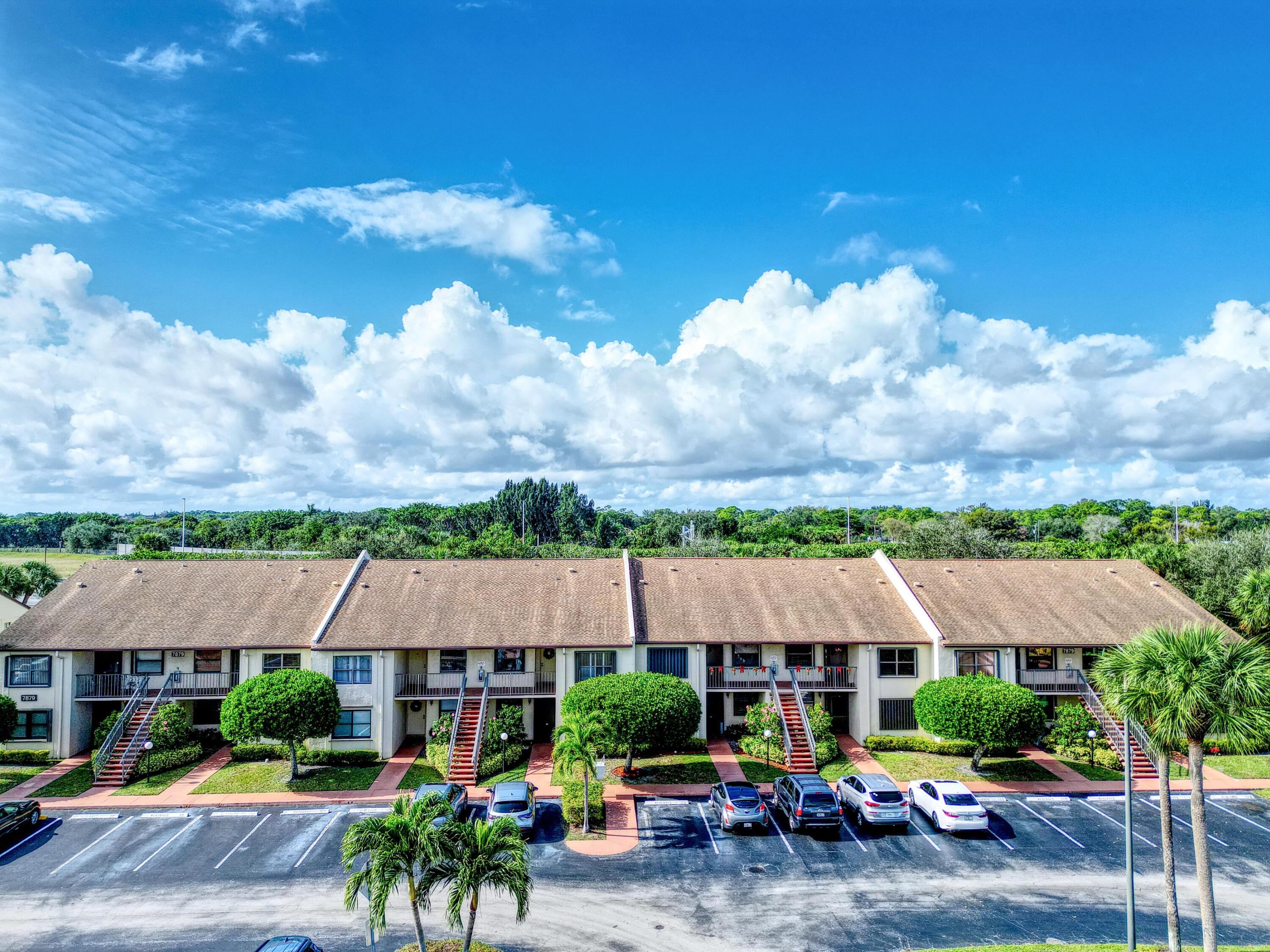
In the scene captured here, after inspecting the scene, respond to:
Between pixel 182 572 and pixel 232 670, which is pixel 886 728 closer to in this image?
pixel 232 670

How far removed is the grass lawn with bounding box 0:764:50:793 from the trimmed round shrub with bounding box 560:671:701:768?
22.1 m

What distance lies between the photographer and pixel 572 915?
2067 cm

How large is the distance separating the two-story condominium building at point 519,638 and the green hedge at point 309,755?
0.73 meters

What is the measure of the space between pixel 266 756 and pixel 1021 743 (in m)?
32.4

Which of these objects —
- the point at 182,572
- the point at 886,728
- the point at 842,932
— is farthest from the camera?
the point at 182,572

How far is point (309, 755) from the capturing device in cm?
3312

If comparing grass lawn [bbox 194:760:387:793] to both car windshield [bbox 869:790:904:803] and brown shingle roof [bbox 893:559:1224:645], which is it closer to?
car windshield [bbox 869:790:904:803]

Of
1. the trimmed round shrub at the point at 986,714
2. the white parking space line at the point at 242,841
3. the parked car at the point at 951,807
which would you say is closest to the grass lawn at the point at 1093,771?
the trimmed round shrub at the point at 986,714

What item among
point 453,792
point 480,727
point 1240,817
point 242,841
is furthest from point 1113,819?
point 242,841

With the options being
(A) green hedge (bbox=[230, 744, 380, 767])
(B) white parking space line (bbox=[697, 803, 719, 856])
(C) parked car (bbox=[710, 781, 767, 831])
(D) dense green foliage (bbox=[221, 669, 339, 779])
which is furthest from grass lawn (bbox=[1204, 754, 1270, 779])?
(D) dense green foliage (bbox=[221, 669, 339, 779])

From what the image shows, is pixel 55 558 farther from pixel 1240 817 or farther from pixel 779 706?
pixel 1240 817

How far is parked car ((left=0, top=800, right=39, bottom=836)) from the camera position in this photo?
24922 mm

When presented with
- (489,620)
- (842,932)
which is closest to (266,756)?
(489,620)

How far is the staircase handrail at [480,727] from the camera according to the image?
3153 centimetres
